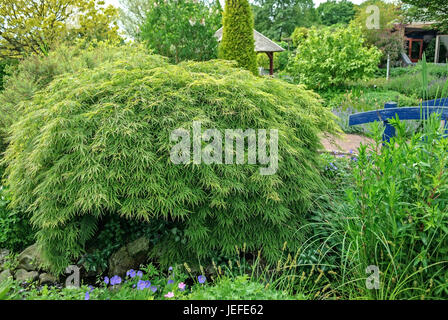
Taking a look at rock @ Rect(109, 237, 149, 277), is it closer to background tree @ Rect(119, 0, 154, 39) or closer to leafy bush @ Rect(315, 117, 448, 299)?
leafy bush @ Rect(315, 117, 448, 299)

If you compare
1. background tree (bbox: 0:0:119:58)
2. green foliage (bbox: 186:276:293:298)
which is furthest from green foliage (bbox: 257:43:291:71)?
green foliage (bbox: 186:276:293:298)

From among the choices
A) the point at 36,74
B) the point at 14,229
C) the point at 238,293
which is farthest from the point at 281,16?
the point at 238,293

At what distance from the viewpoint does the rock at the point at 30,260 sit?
291 cm

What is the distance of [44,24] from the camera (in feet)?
32.2

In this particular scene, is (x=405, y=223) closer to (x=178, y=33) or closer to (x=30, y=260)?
(x=30, y=260)

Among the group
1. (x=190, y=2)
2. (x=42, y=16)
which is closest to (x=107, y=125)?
(x=190, y=2)

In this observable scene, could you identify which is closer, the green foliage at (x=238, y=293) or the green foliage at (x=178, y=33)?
the green foliage at (x=238, y=293)

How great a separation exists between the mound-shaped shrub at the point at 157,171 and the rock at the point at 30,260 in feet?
1.39

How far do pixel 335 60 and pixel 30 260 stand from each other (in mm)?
10679

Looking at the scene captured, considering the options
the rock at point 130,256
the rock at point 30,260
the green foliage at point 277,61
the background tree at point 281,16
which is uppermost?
the background tree at point 281,16

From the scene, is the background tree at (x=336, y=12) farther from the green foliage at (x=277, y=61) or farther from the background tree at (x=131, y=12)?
the background tree at (x=131, y=12)

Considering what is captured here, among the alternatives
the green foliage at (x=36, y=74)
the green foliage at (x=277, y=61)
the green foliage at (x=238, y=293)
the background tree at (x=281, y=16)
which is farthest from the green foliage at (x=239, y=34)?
the background tree at (x=281, y=16)

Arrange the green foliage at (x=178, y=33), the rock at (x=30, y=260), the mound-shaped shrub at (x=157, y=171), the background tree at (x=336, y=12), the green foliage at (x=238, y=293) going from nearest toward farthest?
the green foliage at (x=238, y=293) < the mound-shaped shrub at (x=157, y=171) < the rock at (x=30, y=260) < the green foliage at (x=178, y=33) < the background tree at (x=336, y=12)

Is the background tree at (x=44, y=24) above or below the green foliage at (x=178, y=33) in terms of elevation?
above
